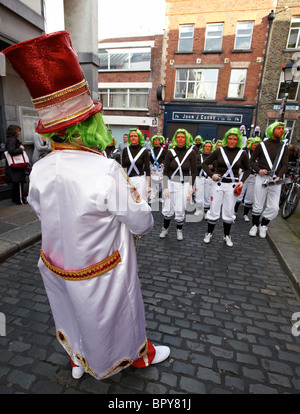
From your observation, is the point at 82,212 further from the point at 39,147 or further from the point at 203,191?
the point at 39,147

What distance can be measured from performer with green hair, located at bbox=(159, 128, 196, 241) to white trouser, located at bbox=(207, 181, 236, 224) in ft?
1.52

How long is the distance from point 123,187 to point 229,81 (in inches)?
748

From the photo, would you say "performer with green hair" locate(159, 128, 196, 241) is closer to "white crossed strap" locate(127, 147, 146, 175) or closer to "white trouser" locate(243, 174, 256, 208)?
"white crossed strap" locate(127, 147, 146, 175)

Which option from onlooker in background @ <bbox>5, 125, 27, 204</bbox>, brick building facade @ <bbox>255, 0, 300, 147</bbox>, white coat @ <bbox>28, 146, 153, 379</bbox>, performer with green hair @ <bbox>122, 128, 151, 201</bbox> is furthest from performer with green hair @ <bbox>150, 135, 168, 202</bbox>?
brick building facade @ <bbox>255, 0, 300, 147</bbox>

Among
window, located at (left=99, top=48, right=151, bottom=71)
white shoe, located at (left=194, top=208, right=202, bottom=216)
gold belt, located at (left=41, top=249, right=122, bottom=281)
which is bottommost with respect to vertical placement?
white shoe, located at (left=194, top=208, right=202, bottom=216)

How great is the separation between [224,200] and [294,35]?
57.2ft

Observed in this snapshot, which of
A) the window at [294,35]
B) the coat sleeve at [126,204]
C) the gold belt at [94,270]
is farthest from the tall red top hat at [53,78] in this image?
the window at [294,35]

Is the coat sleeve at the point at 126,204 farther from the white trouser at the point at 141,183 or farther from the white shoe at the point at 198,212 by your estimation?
the white shoe at the point at 198,212

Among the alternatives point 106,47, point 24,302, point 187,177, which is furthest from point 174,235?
point 106,47

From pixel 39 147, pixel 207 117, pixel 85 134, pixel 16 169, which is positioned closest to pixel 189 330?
pixel 85 134

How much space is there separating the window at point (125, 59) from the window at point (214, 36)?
469 centimetres

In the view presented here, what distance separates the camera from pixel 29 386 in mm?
1804

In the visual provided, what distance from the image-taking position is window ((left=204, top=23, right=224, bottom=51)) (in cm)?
1645

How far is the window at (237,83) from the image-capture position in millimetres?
16703
